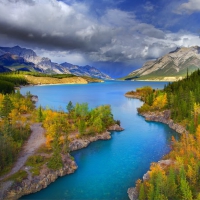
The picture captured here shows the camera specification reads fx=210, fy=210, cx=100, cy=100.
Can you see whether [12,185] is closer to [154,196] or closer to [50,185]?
[50,185]

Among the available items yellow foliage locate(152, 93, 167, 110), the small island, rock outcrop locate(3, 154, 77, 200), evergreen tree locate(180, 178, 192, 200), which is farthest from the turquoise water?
yellow foliage locate(152, 93, 167, 110)

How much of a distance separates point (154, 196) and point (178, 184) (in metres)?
5.39

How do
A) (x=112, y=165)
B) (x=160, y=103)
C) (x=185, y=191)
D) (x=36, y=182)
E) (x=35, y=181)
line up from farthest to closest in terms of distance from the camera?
(x=160, y=103)
(x=112, y=165)
(x=35, y=181)
(x=36, y=182)
(x=185, y=191)

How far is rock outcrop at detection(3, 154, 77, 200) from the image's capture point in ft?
120

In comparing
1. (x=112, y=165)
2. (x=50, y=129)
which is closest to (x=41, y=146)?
(x=50, y=129)

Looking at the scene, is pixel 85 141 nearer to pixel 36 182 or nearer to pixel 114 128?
pixel 114 128

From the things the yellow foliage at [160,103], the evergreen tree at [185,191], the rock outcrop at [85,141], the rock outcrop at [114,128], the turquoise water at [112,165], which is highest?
the yellow foliage at [160,103]

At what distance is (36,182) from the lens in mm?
39375

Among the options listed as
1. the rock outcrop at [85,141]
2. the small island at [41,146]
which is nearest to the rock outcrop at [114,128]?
the small island at [41,146]

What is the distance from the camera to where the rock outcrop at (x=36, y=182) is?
36.4 metres

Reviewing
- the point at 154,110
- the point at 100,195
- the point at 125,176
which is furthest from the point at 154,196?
the point at 154,110

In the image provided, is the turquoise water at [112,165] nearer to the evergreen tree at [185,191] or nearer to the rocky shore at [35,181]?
the rocky shore at [35,181]

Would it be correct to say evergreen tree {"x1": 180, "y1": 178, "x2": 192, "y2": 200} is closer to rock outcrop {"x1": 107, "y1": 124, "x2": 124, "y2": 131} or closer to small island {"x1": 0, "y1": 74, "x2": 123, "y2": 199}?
small island {"x1": 0, "y1": 74, "x2": 123, "y2": 199}

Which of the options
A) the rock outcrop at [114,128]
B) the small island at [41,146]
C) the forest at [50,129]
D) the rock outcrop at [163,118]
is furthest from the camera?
the rock outcrop at [163,118]
